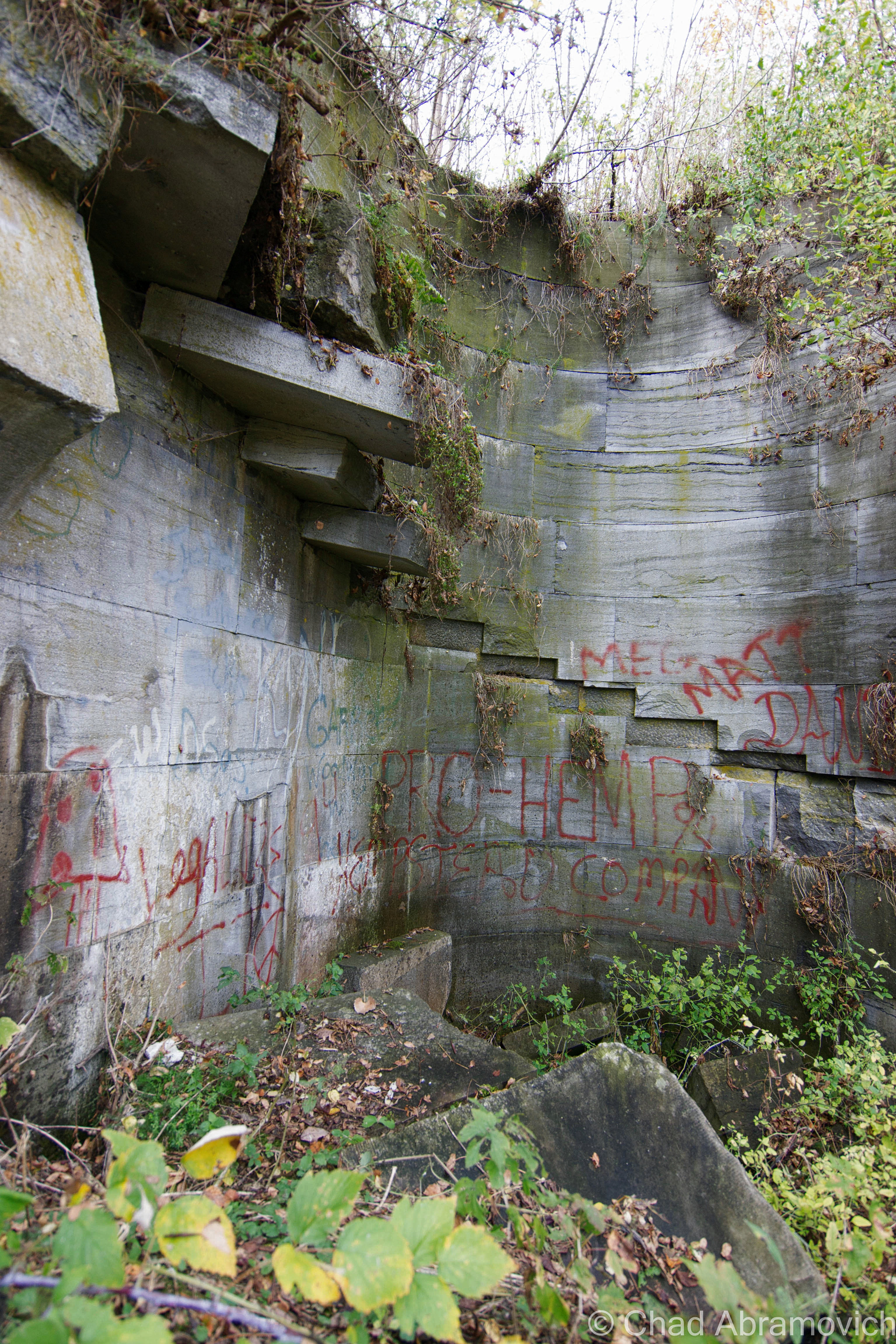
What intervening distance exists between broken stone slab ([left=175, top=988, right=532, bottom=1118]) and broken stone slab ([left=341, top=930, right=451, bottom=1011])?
495 mm

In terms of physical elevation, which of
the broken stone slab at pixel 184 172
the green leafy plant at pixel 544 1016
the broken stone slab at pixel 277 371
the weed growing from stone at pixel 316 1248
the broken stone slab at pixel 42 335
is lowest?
the green leafy plant at pixel 544 1016

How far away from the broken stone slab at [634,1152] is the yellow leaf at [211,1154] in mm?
934

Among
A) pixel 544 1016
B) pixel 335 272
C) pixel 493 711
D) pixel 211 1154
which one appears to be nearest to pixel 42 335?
pixel 335 272

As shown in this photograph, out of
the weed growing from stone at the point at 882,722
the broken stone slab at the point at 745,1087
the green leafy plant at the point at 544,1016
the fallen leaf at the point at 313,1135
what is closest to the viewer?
the fallen leaf at the point at 313,1135

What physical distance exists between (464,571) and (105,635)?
3.84 metres

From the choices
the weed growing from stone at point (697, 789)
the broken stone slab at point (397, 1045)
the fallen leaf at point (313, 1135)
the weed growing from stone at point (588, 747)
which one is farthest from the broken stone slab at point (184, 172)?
the weed growing from stone at point (697, 789)

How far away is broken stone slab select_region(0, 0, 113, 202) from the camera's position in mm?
1967

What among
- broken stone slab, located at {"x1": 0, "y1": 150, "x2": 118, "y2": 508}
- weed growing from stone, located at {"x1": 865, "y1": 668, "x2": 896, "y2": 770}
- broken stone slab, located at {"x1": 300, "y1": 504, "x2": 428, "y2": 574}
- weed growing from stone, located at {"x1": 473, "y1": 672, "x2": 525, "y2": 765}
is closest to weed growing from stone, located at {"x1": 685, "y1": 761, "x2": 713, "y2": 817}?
weed growing from stone, located at {"x1": 865, "y1": 668, "x2": 896, "y2": 770}

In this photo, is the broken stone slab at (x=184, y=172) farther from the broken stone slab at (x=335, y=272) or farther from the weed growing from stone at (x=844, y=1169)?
the weed growing from stone at (x=844, y=1169)

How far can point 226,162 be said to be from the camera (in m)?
2.48

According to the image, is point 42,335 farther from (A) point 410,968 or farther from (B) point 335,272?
(A) point 410,968

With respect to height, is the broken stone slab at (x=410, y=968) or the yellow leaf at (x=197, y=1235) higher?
the yellow leaf at (x=197, y=1235)

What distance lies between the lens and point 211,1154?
179 centimetres

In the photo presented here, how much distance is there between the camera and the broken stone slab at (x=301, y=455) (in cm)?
396
